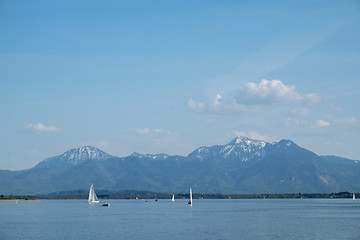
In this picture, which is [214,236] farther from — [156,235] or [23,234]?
[23,234]

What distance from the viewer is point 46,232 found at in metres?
96.2

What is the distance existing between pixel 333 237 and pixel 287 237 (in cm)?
774

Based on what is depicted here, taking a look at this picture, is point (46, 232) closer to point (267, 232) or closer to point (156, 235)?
point (156, 235)

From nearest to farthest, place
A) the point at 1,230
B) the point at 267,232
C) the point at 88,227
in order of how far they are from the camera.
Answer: the point at 267,232 → the point at 1,230 → the point at 88,227

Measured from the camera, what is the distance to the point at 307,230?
313 ft

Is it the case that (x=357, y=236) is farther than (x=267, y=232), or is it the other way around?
(x=267, y=232)

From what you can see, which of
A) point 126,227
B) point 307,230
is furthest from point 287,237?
point 126,227

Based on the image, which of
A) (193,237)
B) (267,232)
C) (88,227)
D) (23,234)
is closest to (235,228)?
(267,232)

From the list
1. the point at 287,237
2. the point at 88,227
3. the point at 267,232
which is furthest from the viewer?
the point at 88,227

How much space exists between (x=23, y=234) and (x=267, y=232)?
147 feet

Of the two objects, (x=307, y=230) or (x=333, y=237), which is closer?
(x=333, y=237)

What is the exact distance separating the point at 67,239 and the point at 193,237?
2122 cm

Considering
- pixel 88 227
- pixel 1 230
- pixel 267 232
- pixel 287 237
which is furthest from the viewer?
pixel 88 227

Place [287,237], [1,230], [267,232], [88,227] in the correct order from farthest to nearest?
[88,227] → [1,230] → [267,232] → [287,237]
